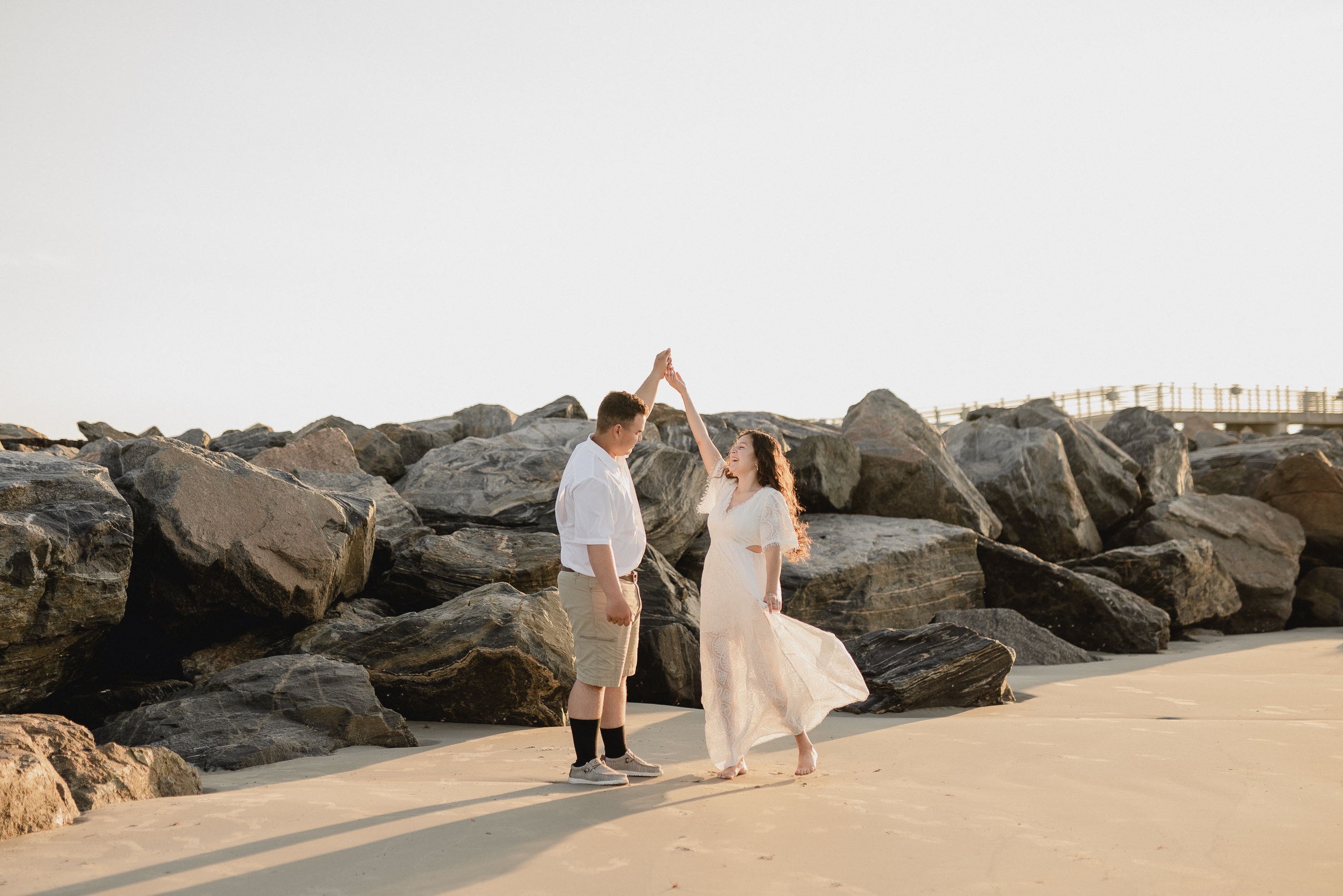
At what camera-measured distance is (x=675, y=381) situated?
5375 mm

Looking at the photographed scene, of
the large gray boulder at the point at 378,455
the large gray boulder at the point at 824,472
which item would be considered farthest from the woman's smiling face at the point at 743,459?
the large gray boulder at the point at 378,455

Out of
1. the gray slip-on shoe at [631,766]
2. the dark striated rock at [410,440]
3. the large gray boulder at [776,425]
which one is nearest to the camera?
the gray slip-on shoe at [631,766]

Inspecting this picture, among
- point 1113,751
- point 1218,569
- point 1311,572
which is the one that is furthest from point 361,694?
point 1311,572

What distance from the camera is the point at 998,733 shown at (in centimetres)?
590

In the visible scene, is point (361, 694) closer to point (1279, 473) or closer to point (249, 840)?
point (249, 840)

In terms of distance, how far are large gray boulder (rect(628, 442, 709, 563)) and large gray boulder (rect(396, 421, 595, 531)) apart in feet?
2.49

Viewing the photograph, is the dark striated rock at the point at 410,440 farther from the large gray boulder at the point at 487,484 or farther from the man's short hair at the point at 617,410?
the man's short hair at the point at 617,410

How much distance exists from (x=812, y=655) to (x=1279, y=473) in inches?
484

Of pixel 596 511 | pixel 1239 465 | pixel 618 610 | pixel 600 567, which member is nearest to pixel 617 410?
pixel 596 511

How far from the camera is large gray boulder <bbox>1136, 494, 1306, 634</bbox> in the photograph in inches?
492

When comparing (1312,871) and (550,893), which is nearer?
(550,893)

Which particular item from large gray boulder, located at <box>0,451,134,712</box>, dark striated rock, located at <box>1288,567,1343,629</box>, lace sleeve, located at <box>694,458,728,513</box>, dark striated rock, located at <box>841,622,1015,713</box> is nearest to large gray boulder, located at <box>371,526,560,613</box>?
large gray boulder, located at <box>0,451,134,712</box>

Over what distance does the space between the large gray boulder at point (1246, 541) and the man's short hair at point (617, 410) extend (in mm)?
10322

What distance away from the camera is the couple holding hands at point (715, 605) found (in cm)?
447
